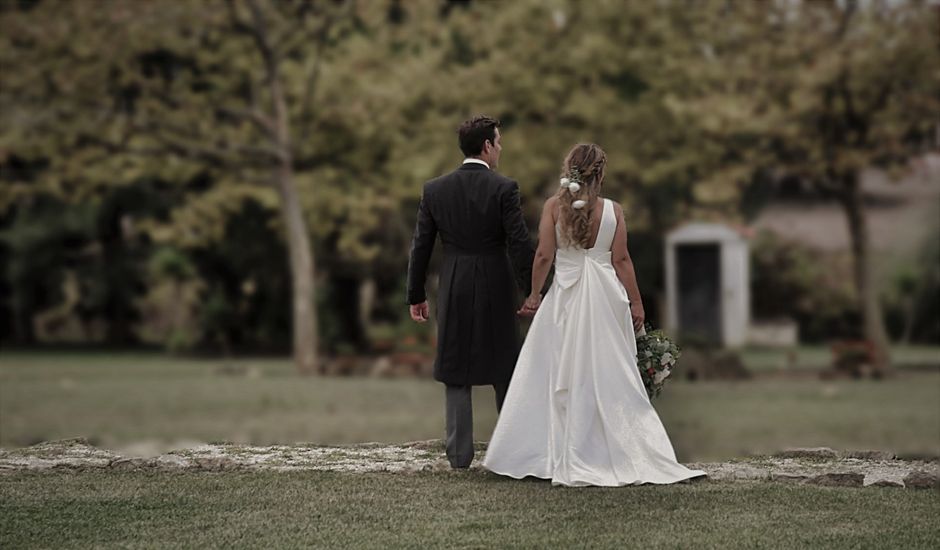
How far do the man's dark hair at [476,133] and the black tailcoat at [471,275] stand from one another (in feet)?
0.38

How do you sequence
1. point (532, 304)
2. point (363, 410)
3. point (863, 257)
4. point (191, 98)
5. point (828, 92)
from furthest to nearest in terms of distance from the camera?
point (191, 98) → point (863, 257) → point (828, 92) → point (363, 410) → point (532, 304)

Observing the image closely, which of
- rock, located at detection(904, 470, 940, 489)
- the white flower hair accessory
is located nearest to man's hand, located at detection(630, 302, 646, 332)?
the white flower hair accessory

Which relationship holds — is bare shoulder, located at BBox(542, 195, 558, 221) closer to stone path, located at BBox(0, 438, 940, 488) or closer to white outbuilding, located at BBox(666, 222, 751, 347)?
stone path, located at BBox(0, 438, 940, 488)

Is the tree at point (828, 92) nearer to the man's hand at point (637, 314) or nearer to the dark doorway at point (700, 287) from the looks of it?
the dark doorway at point (700, 287)

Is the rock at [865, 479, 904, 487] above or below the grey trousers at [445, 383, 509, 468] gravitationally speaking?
below

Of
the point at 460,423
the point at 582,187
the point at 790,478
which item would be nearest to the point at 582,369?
the point at 460,423

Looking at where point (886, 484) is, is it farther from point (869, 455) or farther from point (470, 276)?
point (470, 276)

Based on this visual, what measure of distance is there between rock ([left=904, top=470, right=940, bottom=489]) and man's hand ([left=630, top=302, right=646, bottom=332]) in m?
1.88

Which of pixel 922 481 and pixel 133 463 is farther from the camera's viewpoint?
pixel 133 463

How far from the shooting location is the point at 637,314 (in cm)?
863

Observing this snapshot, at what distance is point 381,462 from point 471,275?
1586mm

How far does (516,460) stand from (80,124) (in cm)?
2044

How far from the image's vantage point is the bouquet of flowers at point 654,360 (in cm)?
871

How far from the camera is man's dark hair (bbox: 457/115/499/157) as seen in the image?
28.6 feet
